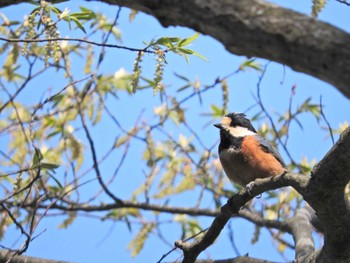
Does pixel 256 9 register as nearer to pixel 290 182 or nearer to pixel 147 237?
pixel 290 182

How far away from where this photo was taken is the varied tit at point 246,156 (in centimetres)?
436

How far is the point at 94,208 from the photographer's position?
214 inches

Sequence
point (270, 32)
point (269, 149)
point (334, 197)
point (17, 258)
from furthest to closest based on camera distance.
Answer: point (269, 149) < point (17, 258) < point (334, 197) < point (270, 32)

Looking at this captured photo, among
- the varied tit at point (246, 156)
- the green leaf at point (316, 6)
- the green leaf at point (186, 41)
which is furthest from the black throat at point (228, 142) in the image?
the green leaf at point (316, 6)

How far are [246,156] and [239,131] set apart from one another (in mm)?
423

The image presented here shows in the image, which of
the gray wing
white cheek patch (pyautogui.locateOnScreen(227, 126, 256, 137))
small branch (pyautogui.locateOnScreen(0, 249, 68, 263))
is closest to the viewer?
small branch (pyautogui.locateOnScreen(0, 249, 68, 263))

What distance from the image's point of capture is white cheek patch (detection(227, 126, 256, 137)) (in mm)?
4707

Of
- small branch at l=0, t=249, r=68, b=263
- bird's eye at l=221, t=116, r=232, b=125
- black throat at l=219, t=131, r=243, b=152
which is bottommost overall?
small branch at l=0, t=249, r=68, b=263

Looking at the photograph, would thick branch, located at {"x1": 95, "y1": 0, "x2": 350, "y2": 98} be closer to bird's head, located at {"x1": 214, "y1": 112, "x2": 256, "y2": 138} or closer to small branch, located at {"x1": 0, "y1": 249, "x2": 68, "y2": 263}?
small branch, located at {"x1": 0, "y1": 249, "x2": 68, "y2": 263}

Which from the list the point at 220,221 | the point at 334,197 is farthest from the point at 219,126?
the point at 334,197

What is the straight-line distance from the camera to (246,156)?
4.40 meters

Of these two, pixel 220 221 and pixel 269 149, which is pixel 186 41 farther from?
pixel 269 149

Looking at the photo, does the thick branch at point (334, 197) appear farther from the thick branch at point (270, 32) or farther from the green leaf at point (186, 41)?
the green leaf at point (186, 41)

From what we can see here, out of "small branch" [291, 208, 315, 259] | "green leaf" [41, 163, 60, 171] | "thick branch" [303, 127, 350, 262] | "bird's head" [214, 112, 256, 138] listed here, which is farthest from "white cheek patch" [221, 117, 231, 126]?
"thick branch" [303, 127, 350, 262]
